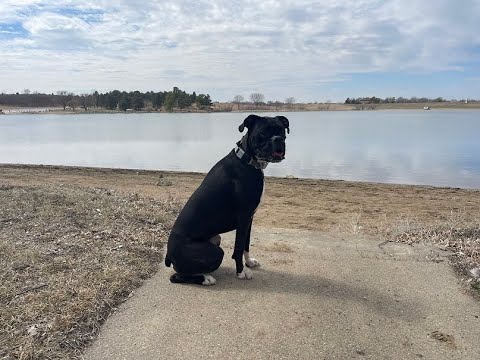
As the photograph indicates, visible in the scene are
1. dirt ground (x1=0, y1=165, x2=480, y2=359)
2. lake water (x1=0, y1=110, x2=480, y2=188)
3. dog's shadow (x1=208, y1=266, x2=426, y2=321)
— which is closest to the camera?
dirt ground (x1=0, y1=165, x2=480, y2=359)

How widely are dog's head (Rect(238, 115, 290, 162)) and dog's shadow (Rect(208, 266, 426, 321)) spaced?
1.30 metres

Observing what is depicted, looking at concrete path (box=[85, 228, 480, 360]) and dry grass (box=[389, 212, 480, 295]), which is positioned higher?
dry grass (box=[389, 212, 480, 295])

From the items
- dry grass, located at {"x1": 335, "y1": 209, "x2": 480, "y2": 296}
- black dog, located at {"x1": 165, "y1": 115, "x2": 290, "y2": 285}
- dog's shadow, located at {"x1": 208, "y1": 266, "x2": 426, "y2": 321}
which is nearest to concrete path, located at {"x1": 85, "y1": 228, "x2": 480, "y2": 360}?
dog's shadow, located at {"x1": 208, "y1": 266, "x2": 426, "y2": 321}

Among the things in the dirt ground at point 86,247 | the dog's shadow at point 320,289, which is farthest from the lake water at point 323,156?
the dog's shadow at point 320,289

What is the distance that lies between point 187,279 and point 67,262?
4.46ft

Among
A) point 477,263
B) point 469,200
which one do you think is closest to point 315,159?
point 469,200

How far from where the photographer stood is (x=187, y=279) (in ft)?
15.3

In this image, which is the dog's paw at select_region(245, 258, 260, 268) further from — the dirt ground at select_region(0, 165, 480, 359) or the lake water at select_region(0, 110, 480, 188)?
the lake water at select_region(0, 110, 480, 188)

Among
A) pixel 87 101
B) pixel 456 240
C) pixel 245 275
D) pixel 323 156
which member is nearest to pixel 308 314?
pixel 245 275

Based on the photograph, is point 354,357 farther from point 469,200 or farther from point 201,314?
point 469,200

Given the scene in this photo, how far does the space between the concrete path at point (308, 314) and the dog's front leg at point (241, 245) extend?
9 centimetres

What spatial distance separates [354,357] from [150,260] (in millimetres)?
2717

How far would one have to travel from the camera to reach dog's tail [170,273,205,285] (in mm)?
4656

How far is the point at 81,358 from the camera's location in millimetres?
3361
